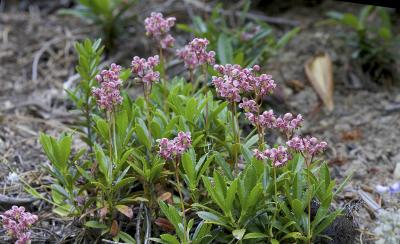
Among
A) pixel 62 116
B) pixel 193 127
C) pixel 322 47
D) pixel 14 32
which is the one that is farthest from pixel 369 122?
pixel 14 32

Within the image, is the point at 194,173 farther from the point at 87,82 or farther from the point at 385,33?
the point at 385,33

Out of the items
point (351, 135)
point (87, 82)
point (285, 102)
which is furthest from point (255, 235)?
point (285, 102)

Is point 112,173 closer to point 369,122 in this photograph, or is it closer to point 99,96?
point 99,96

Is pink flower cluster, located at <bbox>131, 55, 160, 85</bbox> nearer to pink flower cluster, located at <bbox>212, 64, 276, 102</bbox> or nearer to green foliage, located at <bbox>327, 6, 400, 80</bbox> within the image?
pink flower cluster, located at <bbox>212, 64, 276, 102</bbox>

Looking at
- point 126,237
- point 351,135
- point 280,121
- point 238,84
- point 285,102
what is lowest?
point 351,135

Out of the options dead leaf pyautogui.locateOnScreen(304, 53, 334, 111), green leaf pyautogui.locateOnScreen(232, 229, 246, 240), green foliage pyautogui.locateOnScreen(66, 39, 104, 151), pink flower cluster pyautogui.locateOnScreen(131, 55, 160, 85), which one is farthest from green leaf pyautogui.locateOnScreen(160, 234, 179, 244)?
dead leaf pyautogui.locateOnScreen(304, 53, 334, 111)

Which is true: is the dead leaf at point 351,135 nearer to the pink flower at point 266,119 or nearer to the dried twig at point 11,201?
the pink flower at point 266,119
